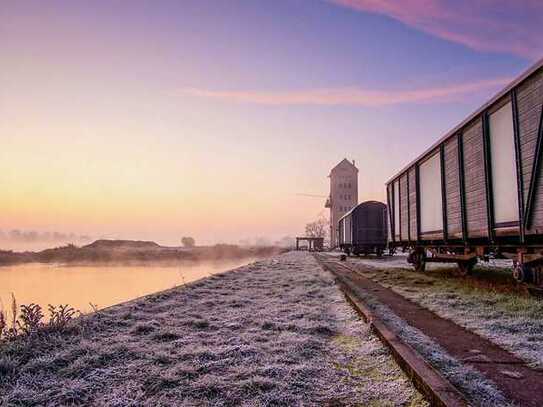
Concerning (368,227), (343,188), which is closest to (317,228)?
(343,188)

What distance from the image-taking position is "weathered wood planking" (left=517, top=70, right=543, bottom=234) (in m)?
6.46

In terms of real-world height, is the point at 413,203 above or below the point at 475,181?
below

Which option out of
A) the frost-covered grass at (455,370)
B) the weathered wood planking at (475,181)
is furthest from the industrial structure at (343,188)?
the frost-covered grass at (455,370)

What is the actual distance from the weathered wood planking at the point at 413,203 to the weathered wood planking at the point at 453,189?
302 cm

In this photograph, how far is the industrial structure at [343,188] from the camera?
72.8 m

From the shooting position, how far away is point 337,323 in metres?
5.62

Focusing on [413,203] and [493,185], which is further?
[413,203]

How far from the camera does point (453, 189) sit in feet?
33.8

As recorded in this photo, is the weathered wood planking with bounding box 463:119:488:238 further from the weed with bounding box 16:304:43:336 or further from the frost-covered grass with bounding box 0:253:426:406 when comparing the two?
the weed with bounding box 16:304:43:336

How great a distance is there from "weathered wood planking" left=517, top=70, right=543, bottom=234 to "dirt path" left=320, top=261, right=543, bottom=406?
2.58m

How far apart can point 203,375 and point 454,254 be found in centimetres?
1020

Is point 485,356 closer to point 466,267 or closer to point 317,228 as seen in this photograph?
point 466,267

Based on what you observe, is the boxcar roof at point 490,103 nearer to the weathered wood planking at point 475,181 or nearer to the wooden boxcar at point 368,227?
the weathered wood planking at point 475,181

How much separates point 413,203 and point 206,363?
1208 centimetres
